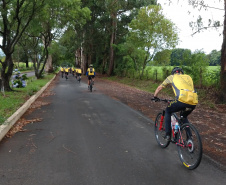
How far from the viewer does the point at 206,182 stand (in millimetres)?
3430

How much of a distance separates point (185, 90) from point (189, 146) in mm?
1035

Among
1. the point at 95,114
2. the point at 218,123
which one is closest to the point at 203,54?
the point at 218,123


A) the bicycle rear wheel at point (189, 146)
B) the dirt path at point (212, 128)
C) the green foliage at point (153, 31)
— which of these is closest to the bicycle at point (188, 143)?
the bicycle rear wheel at point (189, 146)

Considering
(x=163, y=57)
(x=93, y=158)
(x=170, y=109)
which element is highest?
(x=163, y=57)

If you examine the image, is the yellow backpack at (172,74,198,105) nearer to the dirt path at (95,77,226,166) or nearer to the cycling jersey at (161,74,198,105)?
the cycling jersey at (161,74,198,105)

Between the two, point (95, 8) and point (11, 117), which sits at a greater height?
point (95, 8)

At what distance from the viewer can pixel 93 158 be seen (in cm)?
427

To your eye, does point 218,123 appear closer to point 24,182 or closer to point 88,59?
point 24,182

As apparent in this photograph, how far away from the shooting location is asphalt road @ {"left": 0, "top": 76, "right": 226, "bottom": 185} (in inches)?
138

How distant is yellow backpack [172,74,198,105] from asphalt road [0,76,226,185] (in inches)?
49.6

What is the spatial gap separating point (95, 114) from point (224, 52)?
6784 mm

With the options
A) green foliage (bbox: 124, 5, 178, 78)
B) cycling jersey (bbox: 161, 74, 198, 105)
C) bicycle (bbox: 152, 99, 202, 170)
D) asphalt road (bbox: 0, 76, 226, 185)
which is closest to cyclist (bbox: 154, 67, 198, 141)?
→ cycling jersey (bbox: 161, 74, 198, 105)

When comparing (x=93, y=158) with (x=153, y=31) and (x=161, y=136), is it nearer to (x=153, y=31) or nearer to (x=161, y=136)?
(x=161, y=136)

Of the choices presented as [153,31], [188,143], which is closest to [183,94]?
[188,143]
